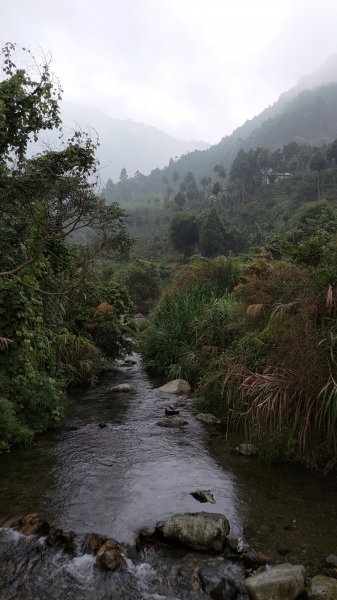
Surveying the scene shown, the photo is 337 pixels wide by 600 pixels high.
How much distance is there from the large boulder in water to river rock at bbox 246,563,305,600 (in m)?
0.61

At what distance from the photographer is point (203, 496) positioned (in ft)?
17.0

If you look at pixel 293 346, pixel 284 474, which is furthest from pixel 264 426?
pixel 293 346

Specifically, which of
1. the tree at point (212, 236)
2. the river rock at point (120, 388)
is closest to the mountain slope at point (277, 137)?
the tree at point (212, 236)

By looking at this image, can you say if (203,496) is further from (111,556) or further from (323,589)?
(323,589)

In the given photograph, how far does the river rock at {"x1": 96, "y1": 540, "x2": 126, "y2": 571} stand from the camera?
4.01m

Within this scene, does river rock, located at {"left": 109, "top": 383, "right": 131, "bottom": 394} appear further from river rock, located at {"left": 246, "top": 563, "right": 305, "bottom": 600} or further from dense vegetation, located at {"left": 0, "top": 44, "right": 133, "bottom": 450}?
river rock, located at {"left": 246, "top": 563, "right": 305, "bottom": 600}

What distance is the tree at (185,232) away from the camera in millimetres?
42469

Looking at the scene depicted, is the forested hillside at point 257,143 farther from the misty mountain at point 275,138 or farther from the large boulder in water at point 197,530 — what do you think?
the large boulder in water at point 197,530

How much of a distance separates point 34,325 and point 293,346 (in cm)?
468

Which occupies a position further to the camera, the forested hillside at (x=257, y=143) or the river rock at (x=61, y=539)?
the forested hillside at (x=257, y=143)

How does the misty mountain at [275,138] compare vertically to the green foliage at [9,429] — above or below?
above

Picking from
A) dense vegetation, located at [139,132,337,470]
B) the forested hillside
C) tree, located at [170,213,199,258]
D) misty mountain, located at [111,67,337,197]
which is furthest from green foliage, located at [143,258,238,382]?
misty mountain, located at [111,67,337,197]

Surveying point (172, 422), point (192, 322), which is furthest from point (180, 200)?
point (172, 422)

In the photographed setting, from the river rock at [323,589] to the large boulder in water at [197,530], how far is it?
3.09 ft
